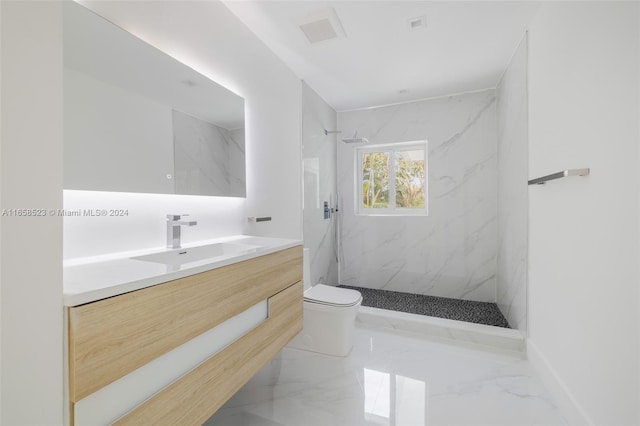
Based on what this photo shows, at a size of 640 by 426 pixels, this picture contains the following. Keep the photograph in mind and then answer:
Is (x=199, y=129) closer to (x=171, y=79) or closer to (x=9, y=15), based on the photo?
(x=171, y=79)

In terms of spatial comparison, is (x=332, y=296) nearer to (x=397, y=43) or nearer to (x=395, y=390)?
(x=395, y=390)

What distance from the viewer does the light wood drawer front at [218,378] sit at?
85 cm

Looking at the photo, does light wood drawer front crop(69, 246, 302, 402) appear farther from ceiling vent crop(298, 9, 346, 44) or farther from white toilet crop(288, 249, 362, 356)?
ceiling vent crop(298, 9, 346, 44)

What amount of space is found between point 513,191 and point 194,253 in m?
2.43

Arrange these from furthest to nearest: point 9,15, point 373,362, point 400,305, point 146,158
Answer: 1. point 400,305
2. point 373,362
3. point 146,158
4. point 9,15

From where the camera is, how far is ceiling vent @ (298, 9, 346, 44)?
1.79m

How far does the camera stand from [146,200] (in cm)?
134

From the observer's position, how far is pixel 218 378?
1.07m

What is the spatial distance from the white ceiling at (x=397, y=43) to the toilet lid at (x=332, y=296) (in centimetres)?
184

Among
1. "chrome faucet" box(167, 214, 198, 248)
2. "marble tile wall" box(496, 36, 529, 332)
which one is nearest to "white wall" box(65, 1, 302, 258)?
"chrome faucet" box(167, 214, 198, 248)

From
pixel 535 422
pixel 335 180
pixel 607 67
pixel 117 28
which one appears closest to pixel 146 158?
pixel 117 28

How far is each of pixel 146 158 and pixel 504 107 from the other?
2855mm

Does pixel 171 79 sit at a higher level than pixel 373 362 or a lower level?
higher

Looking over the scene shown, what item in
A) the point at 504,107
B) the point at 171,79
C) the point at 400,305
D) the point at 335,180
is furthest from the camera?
the point at 335,180
